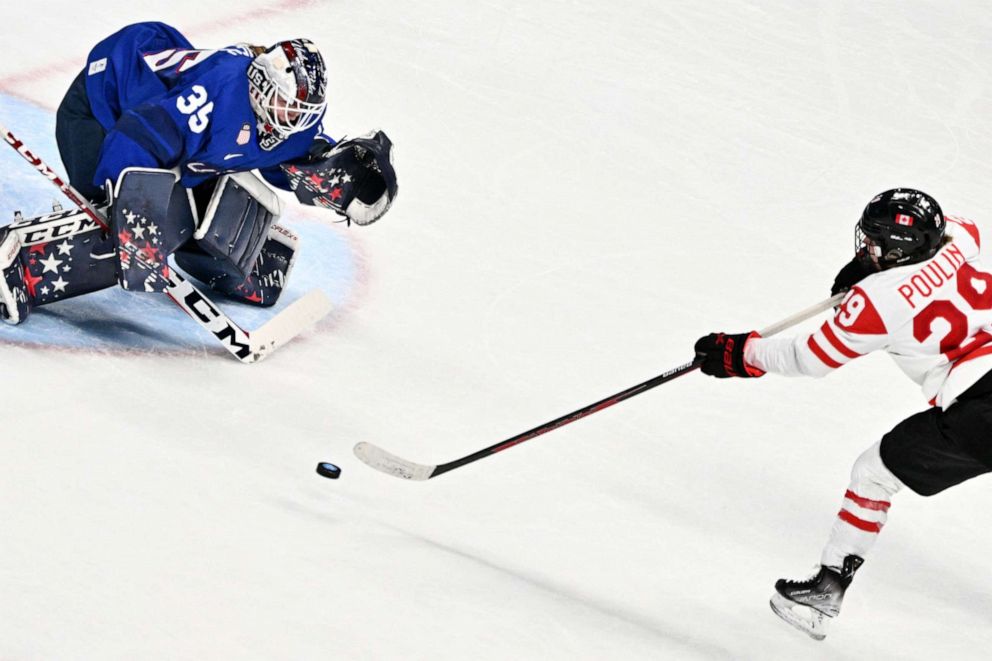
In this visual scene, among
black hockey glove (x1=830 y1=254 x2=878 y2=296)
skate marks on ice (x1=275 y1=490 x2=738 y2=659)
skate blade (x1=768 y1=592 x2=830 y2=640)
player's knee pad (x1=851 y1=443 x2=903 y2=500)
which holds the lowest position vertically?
skate blade (x1=768 y1=592 x2=830 y2=640)

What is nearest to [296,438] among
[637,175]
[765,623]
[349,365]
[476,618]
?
[349,365]

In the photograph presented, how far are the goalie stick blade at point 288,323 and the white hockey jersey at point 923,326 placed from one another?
1.31 meters

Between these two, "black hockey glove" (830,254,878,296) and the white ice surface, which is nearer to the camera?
the white ice surface

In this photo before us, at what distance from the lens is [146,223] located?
3338mm

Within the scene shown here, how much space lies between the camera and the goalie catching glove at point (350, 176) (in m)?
3.65

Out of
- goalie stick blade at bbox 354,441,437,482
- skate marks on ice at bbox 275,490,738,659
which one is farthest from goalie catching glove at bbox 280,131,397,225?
skate marks on ice at bbox 275,490,738,659

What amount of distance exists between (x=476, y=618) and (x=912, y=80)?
4066 millimetres

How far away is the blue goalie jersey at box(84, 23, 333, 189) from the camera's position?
10.9 ft

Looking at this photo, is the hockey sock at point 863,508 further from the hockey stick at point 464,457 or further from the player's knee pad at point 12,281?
the player's knee pad at point 12,281

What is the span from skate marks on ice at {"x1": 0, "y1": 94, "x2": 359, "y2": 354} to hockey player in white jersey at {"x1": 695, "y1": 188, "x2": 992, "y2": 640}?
1.50 meters

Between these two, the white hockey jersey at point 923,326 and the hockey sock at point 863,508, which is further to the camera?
the hockey sock at point 863,508

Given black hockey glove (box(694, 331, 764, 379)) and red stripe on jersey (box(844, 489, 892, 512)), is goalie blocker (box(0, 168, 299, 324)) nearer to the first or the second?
black hockey glove (box(694, 331, 764, 379))

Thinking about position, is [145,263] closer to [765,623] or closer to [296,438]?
[296,438]

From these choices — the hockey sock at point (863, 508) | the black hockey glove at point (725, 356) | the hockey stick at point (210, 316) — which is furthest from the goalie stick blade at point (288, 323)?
the hockey sock at point (863, 508)
